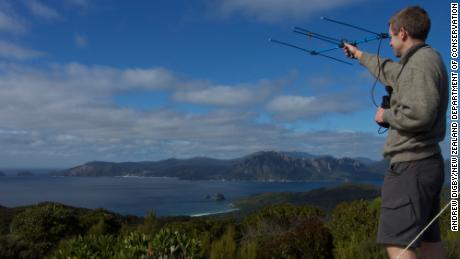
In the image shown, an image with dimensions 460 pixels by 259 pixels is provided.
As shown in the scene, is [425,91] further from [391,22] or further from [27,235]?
[27,235]

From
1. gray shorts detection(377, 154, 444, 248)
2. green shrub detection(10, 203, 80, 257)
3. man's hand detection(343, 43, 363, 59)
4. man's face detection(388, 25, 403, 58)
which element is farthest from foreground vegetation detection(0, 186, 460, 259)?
man's face detection(388, 25, 403, 58)

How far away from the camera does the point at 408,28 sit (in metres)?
2.30

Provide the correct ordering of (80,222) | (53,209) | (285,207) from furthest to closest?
(285,207), (80,222), (53,209)

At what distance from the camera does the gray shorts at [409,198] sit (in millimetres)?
2180

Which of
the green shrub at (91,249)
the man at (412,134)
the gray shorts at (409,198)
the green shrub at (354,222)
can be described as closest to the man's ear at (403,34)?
the man at (412,134)

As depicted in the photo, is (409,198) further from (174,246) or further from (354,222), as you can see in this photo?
(354,222)

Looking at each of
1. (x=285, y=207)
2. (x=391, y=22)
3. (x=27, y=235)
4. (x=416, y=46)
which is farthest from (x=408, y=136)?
(x=285, y=207)

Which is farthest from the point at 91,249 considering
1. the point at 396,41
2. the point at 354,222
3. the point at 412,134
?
the point at 354,222

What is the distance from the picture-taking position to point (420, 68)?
2.18 metres

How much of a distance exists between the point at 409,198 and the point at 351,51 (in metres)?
1.09

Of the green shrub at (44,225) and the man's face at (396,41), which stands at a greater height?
the man's face at (396,41)

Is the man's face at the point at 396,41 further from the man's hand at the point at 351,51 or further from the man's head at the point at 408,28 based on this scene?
the man's hand at the point at 351,51

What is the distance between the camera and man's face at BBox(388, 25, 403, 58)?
7.71ft

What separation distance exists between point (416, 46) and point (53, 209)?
13.3 metres
